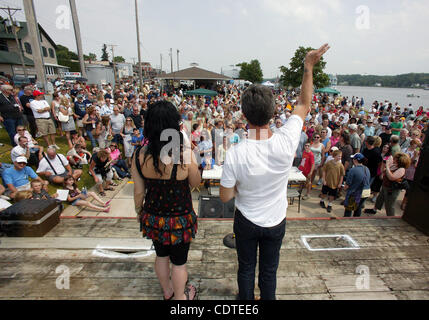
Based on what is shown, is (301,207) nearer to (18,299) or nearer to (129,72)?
(18,299)

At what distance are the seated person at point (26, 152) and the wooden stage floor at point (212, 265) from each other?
8.99 ft

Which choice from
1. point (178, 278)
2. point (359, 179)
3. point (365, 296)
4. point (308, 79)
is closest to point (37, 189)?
point (178, 278)

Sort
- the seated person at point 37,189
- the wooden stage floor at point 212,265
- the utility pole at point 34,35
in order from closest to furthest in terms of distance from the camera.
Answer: the wooden stage floor at point 212,265 < the seated person at point 37,189 < the utility pole at point 34,35

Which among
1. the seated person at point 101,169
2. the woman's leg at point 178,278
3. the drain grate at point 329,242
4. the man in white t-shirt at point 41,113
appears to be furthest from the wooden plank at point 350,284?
the man in white t-shirt at point 41,113

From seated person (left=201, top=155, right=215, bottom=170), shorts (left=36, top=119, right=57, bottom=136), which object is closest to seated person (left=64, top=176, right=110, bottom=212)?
seated person (left=201, top=155, right=215, bottom=170)

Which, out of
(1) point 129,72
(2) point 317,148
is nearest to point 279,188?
(2) point 317,148

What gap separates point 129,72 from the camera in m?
76.4

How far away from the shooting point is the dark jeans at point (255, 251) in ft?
5.08

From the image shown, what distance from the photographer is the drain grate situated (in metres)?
2.80

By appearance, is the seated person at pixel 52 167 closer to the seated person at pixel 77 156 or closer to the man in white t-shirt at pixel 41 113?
the seated person at pixel 77 156

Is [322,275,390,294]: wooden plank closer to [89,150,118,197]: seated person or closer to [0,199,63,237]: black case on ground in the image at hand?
[0,199,63,237]: black case on ground

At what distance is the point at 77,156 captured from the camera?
6086 millimetres

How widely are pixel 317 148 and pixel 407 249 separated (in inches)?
137

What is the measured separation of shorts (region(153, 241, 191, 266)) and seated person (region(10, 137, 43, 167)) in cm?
481
